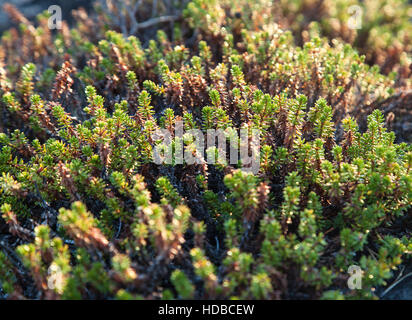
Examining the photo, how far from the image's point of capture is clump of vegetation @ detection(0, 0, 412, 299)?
2.34 m

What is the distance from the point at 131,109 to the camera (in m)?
3.36

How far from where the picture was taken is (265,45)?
3.80 meters

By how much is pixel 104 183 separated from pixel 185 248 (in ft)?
2.46

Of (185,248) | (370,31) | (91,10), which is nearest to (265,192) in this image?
(185,248)

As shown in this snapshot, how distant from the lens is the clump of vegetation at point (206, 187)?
7.68 feet

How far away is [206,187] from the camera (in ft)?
9.33

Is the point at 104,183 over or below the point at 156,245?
over

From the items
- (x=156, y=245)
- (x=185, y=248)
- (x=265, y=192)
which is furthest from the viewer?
(x=185, y=248)

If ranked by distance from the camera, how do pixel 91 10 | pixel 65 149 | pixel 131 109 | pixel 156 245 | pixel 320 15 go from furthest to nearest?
1. pixel 91 10
2. pixel 320 15
3. pixel 131 109
4. pixel 65 149
5. pixel 156 245

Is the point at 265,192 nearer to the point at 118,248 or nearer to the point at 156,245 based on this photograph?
the point at 156,245

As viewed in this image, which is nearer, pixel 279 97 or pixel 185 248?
pixel 185 248
